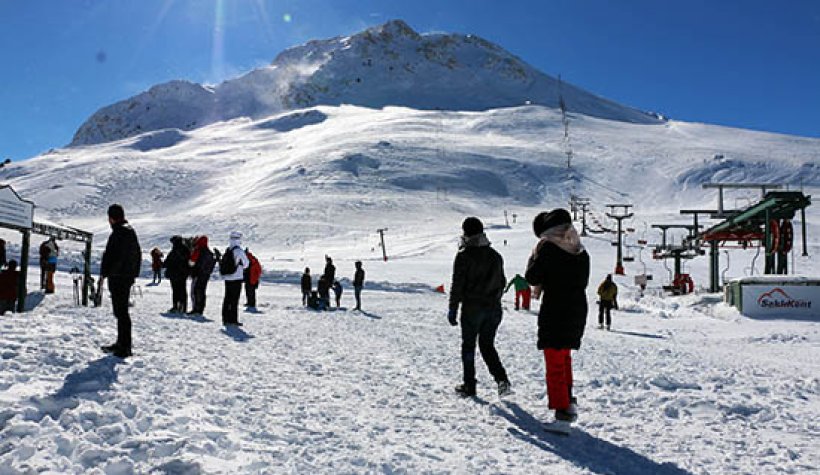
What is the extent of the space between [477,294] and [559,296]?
989mm

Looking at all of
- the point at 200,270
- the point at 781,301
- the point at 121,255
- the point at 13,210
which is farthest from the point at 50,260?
the point at 781,301

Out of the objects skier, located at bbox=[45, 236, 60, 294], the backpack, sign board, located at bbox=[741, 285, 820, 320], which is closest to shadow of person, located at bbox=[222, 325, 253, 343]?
the backpack

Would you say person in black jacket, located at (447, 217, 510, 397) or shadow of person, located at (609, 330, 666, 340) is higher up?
person in black jacket, located at (447, 217, 510, 397)

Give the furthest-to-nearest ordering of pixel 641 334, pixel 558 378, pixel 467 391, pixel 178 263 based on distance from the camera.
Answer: pixel 641 334, pixel 178 263, pixel 467 391, pixel 558 378

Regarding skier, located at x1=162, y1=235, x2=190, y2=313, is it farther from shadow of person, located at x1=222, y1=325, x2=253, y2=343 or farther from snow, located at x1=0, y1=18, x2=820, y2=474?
shadow of person, located at x1=222, y1=325, x2=253, y2=343

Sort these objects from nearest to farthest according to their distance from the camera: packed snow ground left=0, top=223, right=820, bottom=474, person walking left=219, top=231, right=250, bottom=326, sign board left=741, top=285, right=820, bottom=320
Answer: packed snow ground left=0, top=223, right=820, bottom=474 < person walking left=219, top=231, right=250, bottom=326 < sign board left=741, top=285, right=820, bottom=320

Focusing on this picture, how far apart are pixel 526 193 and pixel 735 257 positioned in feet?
174

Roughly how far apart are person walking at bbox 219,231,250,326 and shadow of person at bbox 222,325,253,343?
29 centimetres

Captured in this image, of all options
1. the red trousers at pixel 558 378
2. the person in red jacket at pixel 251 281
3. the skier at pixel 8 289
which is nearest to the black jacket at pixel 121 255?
the red trousers at pixel 558 378

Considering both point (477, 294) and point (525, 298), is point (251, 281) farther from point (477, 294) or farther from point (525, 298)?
point (477, 294)

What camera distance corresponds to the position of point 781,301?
1850 cm

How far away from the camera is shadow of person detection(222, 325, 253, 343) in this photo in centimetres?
950

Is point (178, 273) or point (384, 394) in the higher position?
point (178, 273)

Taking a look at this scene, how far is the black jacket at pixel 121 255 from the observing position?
661 centimetres
